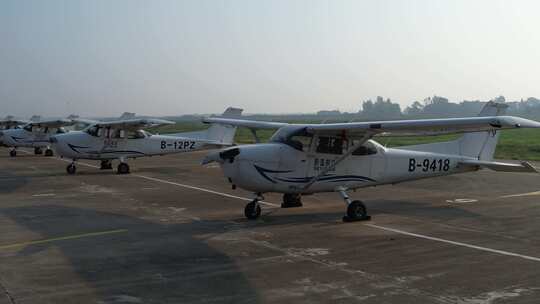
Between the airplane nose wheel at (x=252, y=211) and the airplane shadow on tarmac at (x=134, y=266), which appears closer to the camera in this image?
the airplane shadow on tarmac at (x=134, y=266)

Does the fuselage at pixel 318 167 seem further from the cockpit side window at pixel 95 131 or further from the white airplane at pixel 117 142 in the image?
the cockpit side window at pixel 95 131

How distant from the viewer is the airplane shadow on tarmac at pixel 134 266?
20.5 ft

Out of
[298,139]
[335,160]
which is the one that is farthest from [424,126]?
[298,139]

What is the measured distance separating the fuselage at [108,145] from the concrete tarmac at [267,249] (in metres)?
6.52

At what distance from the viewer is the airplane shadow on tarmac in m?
6.26

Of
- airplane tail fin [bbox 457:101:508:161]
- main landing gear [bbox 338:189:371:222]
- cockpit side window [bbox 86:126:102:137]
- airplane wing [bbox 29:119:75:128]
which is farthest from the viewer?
airplane wing [bbox 29:119:75:128]

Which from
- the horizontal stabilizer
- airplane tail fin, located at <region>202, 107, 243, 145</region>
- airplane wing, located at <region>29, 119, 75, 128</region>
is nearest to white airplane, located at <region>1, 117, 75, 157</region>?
airplane wing, located at <region>29, 119, 75, 128</region>

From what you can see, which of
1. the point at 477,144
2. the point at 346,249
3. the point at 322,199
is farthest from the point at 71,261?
the point at 477,144

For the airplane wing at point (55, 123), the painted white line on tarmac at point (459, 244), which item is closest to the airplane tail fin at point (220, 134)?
the airplane wing at point (55, 123)

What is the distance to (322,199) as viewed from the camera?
47.2 ft

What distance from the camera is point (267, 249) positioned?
8.55 meters

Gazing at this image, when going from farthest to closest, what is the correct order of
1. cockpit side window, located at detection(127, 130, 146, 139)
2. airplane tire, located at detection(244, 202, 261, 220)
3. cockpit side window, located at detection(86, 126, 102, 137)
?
cockpit side window, located at detection(127, 130, 146, 139), cockpit side window, located at detection(86, 126, 102, 137), airplane tire, located at detection(244, 202, 261, 220)

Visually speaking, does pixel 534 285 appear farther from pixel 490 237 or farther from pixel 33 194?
pixel 33 194

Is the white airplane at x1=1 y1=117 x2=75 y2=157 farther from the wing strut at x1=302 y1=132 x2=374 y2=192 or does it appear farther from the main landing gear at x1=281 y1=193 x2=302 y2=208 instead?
the wing strut at x1=302 y1=132 x2=374 y2=192
